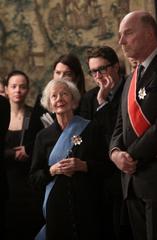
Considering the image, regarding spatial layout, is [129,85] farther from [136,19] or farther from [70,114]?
[70,114]

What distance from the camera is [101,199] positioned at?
185 inches

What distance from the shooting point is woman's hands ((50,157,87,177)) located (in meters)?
4.55

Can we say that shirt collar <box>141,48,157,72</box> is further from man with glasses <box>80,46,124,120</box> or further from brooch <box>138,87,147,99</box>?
man with glasses <box>80,46,124,120</box>

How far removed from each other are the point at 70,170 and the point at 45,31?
4.45 meters

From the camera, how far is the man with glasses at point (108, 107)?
4715 mm

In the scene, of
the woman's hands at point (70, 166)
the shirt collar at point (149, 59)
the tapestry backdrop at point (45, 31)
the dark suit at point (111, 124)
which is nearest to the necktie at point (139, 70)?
the shirt collar at point (149, 59)

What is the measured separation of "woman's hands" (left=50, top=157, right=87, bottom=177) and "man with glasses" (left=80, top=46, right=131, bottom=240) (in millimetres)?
279

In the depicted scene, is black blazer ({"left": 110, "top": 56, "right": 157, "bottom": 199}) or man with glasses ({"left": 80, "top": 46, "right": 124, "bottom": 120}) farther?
man with glasses ({"left": 80, "top": 46, "right": 124, "bottom": 120})

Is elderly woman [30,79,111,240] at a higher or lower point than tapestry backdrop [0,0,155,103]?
lower

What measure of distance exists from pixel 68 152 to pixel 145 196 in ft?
3.41

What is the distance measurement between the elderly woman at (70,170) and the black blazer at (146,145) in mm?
670

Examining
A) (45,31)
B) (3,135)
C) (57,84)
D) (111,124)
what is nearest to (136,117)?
(111,124)

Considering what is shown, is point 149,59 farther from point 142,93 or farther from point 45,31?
point 45,31

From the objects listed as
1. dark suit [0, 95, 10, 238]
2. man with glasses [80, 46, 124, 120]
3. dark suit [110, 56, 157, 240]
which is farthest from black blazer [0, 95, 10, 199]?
dark suit [110, 56, 157, 240]
